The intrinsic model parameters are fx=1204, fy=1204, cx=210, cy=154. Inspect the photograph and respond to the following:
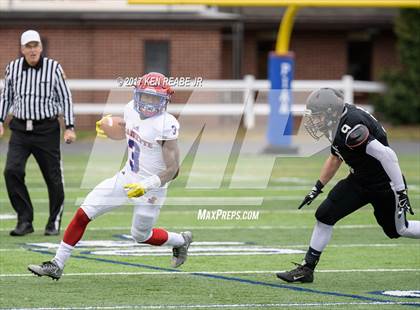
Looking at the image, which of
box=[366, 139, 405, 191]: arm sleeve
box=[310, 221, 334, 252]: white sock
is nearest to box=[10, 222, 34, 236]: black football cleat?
box=[310, 221, 334, 252]: white sock

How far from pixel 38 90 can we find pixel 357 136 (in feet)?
12.9

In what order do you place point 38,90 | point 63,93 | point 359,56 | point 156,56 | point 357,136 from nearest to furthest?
point 357,136, point 38,90, point 63,93, point 156,56, point 359,56

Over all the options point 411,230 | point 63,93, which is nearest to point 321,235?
point 411,230

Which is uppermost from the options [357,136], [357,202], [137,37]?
[357,136]

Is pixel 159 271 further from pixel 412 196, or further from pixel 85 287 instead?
pixel 412 196

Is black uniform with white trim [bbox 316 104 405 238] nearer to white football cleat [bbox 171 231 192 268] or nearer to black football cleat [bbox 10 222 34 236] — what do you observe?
white football cleat [bbox 171 231 192 268]

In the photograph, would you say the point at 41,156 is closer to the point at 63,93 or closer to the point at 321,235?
the point at 63,93

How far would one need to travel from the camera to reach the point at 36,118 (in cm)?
1117

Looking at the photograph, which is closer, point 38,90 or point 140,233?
point 140,233

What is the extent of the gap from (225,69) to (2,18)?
6.04 m

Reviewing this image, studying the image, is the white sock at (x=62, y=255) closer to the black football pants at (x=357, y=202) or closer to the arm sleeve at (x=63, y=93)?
the black football pants at (x=357, y=202)

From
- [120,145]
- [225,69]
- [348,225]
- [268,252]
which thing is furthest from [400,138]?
[268,252]

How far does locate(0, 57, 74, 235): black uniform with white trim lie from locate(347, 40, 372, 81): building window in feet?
70.7

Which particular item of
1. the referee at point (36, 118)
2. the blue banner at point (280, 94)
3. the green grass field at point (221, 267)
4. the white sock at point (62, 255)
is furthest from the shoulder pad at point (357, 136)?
the blue banner at point (280, 94)
